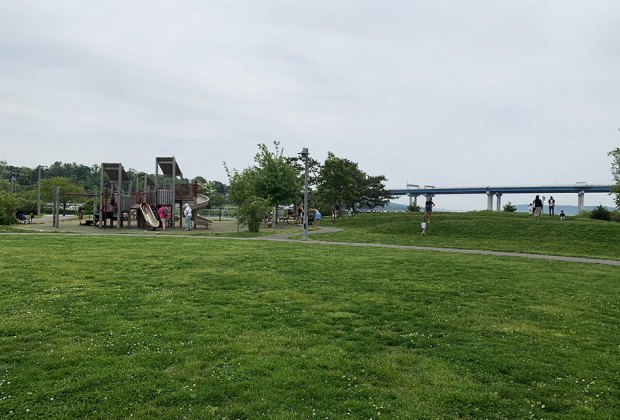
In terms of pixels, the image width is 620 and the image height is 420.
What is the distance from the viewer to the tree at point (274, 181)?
3788cm

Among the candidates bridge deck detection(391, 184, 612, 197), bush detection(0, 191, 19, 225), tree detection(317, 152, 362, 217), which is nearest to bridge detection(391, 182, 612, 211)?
bridge deck detection(391, 184, 612, 197)

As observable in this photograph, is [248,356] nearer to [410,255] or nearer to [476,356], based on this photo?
[476,356]

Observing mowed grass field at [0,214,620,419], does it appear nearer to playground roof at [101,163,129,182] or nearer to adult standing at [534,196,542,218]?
playground roof at [101,163,129,182]

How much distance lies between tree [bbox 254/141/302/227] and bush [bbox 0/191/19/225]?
64.7 feet

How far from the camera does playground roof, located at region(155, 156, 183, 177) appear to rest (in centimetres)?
3662

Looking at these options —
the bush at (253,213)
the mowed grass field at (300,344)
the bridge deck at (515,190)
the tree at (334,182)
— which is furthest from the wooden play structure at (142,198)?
the bridge deck at (515,190)

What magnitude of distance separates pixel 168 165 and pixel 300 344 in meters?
34.2

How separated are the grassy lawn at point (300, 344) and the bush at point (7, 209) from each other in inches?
1113

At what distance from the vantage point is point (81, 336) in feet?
21.1

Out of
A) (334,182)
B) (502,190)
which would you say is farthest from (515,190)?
(334,182)

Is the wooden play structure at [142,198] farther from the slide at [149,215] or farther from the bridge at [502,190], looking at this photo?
the bridge at [502,190]

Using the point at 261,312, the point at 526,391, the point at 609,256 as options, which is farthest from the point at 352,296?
the point at 609,256

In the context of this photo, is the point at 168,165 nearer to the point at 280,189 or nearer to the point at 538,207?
the point at 280,189

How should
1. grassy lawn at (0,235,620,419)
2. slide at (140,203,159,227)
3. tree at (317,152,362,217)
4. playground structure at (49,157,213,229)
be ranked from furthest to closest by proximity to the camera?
tree at (317,152,362,217), playground structure at (49,157,213,229), slide at (140,203,159,227), grassy lawn at (0,235,620,419)
